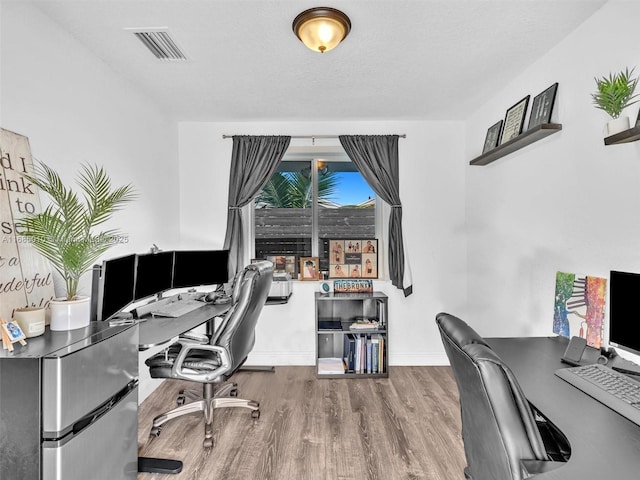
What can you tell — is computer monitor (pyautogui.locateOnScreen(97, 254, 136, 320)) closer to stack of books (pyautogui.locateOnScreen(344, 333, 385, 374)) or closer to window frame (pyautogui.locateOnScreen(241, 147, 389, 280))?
window frame (pyautogui.locateOnScreen(241, 147, 389, 280))

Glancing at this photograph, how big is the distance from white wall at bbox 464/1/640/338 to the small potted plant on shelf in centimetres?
7

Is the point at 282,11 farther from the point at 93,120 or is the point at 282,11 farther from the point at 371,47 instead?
the point at 93,120

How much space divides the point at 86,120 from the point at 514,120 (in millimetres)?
2936

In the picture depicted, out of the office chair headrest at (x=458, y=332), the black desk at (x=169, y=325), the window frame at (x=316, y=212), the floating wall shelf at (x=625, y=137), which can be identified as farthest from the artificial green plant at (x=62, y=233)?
the floating wall shelf at (x=625, y=137)

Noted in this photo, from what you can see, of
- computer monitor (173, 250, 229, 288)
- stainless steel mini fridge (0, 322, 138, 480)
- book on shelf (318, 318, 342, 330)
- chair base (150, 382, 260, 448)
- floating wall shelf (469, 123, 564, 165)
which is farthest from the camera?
book on shelf (318, 318, 342, 330)

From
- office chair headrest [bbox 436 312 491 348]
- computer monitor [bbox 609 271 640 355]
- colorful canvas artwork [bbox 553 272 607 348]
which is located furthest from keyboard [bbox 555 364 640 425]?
office chair headrest [bbox 436 312 491 348]

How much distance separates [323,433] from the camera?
248cm

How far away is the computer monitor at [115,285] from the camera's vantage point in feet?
6.67

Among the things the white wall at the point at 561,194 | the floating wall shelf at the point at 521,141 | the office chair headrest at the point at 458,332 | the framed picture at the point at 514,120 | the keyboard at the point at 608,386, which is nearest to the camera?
the office chair headrest at the point at 458,332

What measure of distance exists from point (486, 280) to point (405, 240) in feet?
2.86

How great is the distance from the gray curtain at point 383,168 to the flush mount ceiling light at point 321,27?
1710 millimetres

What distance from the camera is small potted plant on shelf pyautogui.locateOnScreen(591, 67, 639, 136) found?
65.4 inches

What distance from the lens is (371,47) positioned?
2.29m

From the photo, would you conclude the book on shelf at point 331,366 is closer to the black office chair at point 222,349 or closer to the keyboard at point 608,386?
the black office chair at point 222,349
